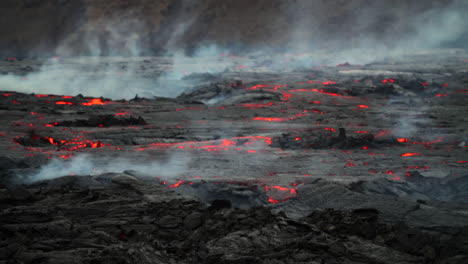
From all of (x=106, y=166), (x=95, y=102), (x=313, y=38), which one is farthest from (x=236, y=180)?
(x=313, y=38)

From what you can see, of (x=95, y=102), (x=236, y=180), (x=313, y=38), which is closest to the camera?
(x=236, y=180)

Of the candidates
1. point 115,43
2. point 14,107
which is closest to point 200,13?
point 115,43

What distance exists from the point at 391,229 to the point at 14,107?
17.0 meters

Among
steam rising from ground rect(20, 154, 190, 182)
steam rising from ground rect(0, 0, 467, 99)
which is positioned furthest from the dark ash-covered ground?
steam rising from ground rect(0, 0, 467, 99)

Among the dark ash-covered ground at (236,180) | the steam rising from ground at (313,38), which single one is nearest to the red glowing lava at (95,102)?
the dark ash-covered ground at (236,180)

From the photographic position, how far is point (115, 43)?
53594 mm

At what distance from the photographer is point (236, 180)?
8977 mm

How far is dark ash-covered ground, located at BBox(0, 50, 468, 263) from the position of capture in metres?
4.96

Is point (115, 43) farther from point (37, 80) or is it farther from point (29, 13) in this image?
point (37, 80)

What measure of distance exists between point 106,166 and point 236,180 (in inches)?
130

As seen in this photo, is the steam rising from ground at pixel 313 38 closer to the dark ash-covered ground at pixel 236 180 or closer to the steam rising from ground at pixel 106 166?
the dark ash-covered ground at pixel 236 180

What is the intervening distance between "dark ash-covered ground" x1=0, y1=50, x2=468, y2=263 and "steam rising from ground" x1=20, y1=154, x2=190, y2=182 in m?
0.05

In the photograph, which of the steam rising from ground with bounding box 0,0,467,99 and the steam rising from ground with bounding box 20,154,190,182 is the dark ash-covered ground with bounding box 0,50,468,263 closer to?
the steam rising from ground with bounding box 20,154,190,182

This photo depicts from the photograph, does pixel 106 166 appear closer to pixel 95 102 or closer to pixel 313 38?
pixel 95 102
